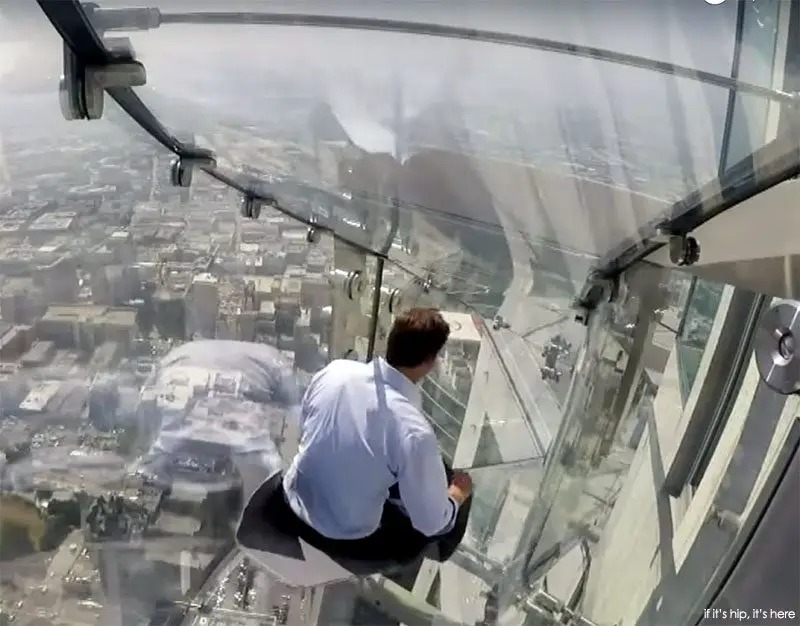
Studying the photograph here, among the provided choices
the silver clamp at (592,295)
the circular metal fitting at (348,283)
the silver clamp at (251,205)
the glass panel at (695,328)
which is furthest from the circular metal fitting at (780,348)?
the silver clamp at (251,205)

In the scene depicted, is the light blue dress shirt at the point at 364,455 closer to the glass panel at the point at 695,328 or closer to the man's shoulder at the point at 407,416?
the man's shoulder at the point at 407,416

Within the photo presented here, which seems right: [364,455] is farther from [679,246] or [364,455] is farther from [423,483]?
[679,246]

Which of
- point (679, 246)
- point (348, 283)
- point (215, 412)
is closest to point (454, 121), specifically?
point (679, 246)

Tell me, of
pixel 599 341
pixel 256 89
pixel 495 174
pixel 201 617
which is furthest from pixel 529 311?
pixel 201 617

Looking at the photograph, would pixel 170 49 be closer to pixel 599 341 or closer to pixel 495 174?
pixel 495 174

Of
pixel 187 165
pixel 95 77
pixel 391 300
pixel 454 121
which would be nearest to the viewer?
pixel 95 77

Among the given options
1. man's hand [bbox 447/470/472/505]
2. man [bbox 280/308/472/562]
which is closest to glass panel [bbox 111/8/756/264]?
man [bbox 280/308/472/562]

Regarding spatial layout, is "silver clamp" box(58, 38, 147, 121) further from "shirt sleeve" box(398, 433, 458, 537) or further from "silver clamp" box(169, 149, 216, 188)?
"shirt sleeve" box(398, 433, 458, 537)
